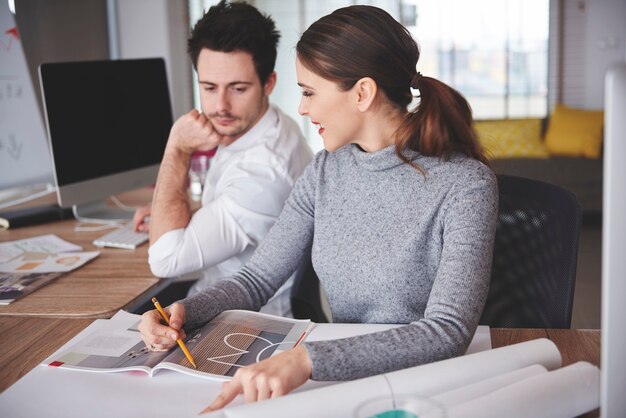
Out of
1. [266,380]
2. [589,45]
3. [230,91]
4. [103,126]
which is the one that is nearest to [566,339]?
[266,380]

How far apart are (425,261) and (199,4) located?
505cm

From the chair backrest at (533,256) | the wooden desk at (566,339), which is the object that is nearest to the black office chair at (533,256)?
the chair backrest at (533,256)

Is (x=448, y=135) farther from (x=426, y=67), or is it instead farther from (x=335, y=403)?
(x=426, y=67)

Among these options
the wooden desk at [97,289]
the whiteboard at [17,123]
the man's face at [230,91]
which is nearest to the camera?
the wooden desk at [97,289]

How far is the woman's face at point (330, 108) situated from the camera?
1383mm

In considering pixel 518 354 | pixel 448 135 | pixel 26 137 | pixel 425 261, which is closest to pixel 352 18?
pixel 448 135

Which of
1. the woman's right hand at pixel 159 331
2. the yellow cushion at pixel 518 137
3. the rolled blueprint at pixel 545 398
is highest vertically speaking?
the rolled blueprint at pixel 545 398

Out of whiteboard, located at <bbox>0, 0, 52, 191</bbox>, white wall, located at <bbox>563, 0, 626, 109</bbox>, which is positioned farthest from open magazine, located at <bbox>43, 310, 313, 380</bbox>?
white wall, located at <bbox>563, 0, 626, 109</bbox>

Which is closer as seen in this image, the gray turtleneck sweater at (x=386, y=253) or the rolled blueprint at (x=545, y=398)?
the rolled blueprint at (x=545, y=398)

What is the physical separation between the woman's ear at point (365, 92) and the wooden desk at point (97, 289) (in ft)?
2.10

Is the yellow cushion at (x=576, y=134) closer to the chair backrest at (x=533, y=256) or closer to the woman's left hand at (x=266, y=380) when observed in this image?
the chair backrest at (x=533, y=256)

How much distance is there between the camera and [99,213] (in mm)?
2377

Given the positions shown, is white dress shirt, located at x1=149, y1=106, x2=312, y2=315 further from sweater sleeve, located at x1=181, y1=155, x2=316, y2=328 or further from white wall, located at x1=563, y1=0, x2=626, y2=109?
white wall, located at x1=563, y1=0, x2=626, y2=109

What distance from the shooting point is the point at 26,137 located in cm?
305
